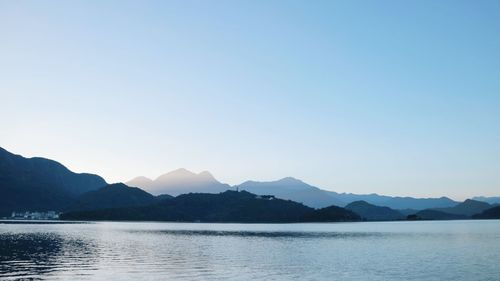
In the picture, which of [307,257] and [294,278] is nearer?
[294,278]

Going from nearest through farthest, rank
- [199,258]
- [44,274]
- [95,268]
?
[44,274], [95,268], [199,258]

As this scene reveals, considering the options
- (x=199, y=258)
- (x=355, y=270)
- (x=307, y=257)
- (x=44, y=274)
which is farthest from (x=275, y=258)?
(x=44, y=274)


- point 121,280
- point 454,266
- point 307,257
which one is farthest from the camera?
point 307,257

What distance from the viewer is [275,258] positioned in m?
82.6

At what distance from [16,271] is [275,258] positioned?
4256 centimetres

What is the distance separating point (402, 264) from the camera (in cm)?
7469

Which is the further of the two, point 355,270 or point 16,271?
point 355,270

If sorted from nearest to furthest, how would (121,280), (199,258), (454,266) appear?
(121,280), (454,266), (199,258)

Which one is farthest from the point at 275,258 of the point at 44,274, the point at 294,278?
the point at 44,274

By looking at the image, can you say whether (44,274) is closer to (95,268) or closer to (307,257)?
(95,268)

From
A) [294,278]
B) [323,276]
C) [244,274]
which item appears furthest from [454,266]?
[244,274]

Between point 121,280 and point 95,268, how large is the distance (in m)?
13.5

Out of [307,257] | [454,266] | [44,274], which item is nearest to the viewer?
[44,274]

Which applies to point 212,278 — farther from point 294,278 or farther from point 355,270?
point 355,270
